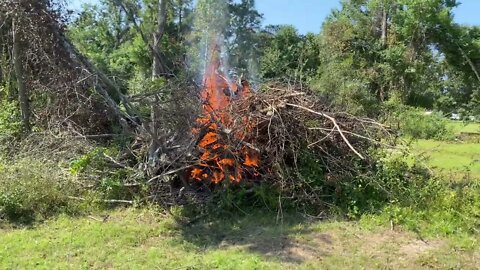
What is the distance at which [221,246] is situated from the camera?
5184 millimetres

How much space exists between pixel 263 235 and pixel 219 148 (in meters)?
1.27

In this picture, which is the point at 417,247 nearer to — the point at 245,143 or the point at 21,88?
the point at 245,143

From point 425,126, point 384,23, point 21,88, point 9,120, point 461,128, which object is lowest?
point 461,128

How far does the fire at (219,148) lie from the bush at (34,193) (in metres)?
1.64

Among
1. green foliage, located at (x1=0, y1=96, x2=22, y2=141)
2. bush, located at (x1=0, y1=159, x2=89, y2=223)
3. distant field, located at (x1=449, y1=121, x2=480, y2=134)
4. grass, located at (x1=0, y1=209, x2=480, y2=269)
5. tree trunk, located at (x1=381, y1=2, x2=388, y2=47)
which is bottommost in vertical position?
grass, located at (x1=0, y1=209, x2=480, y2=269)

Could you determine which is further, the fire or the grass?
the fire

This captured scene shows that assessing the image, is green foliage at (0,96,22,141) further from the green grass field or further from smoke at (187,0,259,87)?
smoke at (187,0,259,87)

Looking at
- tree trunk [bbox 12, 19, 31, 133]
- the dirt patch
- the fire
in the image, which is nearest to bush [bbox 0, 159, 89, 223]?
the fire

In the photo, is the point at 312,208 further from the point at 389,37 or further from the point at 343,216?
the point at 389,37

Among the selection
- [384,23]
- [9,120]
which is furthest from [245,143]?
[384,23]

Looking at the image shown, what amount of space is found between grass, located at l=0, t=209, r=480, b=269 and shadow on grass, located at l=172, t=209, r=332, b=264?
1 cm

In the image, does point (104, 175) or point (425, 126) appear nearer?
point (104, 175)

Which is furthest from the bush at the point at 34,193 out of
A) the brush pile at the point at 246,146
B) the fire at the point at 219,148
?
the fire at the point at 219,148

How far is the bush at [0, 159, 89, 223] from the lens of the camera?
19.5 ft
